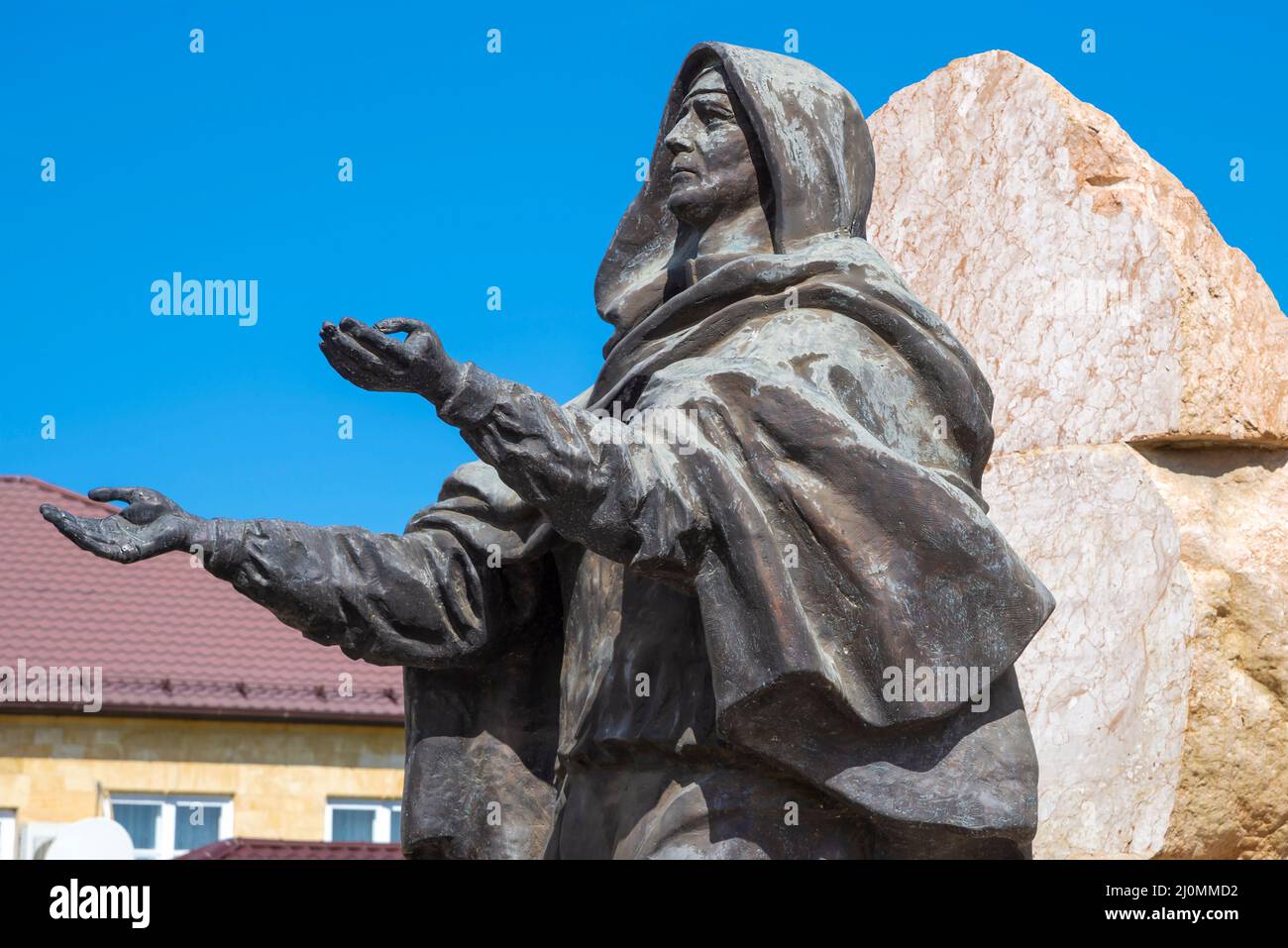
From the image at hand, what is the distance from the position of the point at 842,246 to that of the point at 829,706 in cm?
118

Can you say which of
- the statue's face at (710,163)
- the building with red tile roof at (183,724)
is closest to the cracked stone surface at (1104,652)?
the statue's face at (710,163)

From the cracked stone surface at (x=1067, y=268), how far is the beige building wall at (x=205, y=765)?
1332 cm

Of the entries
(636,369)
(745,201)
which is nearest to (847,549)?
(636,369)

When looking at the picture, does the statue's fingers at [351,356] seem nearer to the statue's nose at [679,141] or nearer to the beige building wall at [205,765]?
the statue's nose at [679,141]

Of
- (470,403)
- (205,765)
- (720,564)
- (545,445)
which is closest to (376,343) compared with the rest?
(470,403)

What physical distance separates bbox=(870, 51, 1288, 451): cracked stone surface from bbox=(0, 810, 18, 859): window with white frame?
13885 mm

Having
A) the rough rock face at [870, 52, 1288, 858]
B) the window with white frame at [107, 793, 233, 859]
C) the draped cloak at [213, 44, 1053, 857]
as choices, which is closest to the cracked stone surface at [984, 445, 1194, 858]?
the rough rock face at [870, 52, 1288, 858]

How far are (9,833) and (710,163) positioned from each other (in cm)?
1589

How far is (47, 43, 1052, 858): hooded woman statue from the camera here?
4.57m

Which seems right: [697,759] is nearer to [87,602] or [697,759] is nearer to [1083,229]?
[1083,229]

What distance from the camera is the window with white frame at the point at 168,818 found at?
20328 millimetres

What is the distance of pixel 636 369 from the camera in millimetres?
5320

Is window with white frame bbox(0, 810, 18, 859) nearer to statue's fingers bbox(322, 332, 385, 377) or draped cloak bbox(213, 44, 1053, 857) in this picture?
draped cloak bbox(213, 44, 1053, 857)

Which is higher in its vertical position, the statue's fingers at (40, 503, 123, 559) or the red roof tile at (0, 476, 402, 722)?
the red roof tile at (0, 476, 402, 722)
